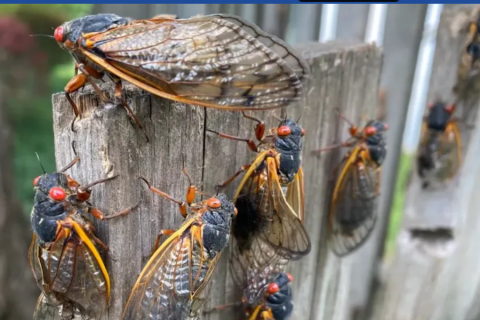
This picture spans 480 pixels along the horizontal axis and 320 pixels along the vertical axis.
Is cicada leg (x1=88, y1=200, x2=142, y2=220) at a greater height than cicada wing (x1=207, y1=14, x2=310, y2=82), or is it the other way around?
cicada wing (x1=207, y1=14, x2=310, y2=82)

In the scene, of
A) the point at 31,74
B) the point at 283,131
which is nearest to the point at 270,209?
the point at 283,131

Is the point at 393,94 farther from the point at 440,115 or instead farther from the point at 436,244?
the point at 436,244

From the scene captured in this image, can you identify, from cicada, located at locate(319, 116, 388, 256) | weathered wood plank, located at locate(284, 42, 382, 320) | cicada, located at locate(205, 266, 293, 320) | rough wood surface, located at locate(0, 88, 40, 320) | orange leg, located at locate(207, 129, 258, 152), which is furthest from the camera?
rough wood surface, located at locate(0, 88, 40, 320)

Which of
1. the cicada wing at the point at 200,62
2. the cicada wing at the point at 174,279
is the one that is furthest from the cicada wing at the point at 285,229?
the cicada wing at the point at 200,62

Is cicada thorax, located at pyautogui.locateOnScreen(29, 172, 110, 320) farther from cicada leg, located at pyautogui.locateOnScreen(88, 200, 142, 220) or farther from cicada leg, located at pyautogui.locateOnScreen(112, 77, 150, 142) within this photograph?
cicada leg, located at pyautogui.locateOnScreen(112, 77, 150, 142)

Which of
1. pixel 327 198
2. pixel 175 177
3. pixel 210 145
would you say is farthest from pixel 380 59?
pixel 175 177

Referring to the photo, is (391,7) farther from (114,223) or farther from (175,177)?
(114,223)

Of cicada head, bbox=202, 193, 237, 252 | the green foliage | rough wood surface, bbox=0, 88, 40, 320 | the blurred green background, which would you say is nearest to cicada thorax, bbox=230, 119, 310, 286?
cicada head, bbox=202, 193, 237, 252
